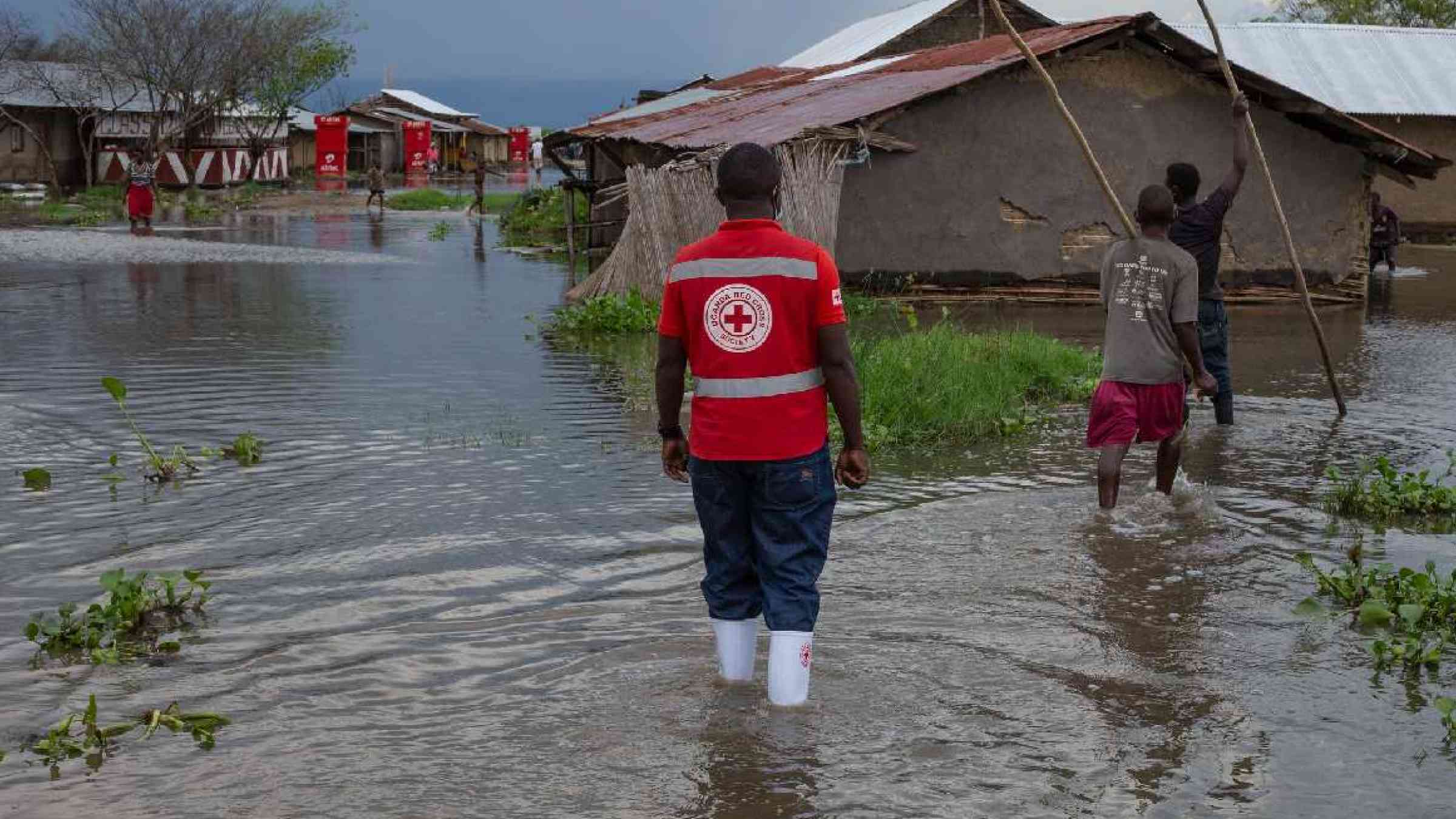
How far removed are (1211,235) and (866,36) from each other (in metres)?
27.0

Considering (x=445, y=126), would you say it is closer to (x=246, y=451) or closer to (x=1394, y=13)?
(x=1394, y=13)

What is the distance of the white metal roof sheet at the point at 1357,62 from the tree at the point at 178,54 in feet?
90.0

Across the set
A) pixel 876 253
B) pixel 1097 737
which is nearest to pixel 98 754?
A: pixel 1097 737

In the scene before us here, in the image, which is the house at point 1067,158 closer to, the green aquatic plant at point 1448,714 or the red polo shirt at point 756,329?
the red polo shirt at point 756,329

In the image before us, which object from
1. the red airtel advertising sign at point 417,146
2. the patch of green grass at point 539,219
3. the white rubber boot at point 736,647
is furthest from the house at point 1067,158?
the red airtel advertising sign at point 417,146

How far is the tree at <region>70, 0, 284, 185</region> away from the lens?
46.2 meters

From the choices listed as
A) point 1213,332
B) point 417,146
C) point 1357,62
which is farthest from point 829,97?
point 417,146

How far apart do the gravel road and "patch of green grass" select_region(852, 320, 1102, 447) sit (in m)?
14.3

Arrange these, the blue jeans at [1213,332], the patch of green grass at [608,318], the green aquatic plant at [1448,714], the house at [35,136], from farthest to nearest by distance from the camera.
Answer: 1. the house at [35,136]
2. the patch of green grass at [608,318]
3. the blue jeans at [1213,332]
4. the green aquatic plant at [1448,714]

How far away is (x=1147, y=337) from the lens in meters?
7.30

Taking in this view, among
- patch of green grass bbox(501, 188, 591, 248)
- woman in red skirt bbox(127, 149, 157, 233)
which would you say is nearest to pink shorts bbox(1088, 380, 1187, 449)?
patch of green grass bbox(501, 188, 591, 248)

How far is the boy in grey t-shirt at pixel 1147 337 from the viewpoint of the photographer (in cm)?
723

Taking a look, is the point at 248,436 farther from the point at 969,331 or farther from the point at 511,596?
the point at 969,331

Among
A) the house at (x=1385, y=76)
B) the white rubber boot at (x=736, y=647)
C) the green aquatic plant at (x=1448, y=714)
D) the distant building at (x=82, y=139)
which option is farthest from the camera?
the distant building at (x=82, y=139)
